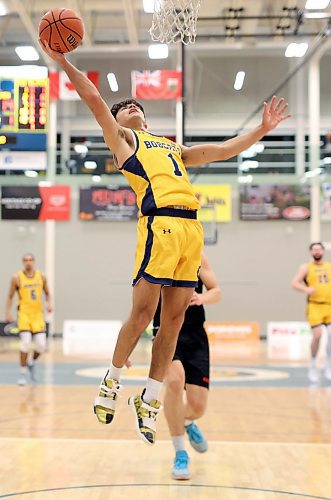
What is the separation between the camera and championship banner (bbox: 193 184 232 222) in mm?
19328

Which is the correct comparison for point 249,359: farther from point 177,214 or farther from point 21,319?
point 177,214

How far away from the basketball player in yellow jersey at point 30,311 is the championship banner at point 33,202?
290 inches

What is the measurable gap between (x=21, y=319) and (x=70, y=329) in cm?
844

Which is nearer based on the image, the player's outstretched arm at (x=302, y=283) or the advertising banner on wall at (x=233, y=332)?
the player's outstretched arm at (x=302, y=283)

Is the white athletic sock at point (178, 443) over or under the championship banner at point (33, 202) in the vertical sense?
under

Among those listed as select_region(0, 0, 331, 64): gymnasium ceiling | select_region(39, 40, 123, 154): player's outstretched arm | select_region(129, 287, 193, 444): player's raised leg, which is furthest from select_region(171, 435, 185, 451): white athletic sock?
select_region(0, 0, 331, 64): gymnasium ceiling

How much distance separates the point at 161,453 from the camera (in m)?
6.14

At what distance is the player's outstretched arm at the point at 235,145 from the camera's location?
14.4 feet

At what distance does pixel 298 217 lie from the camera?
20016mm

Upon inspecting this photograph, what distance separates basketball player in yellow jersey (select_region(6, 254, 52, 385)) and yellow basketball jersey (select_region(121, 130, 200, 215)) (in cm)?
731

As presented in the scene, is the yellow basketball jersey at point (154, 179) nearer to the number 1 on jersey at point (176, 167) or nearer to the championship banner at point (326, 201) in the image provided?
the number 1 on jersey at point (176, 167)

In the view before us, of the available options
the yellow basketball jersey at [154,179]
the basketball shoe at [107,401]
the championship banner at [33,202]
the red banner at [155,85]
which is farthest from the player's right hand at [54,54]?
the championship banner at [33,202]

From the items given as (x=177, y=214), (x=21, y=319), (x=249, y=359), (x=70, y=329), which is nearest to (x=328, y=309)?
(x=249, y=359)

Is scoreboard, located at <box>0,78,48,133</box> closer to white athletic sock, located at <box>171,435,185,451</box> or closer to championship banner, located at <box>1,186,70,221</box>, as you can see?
championship banner, located at <box>1,186,70,221</box>
